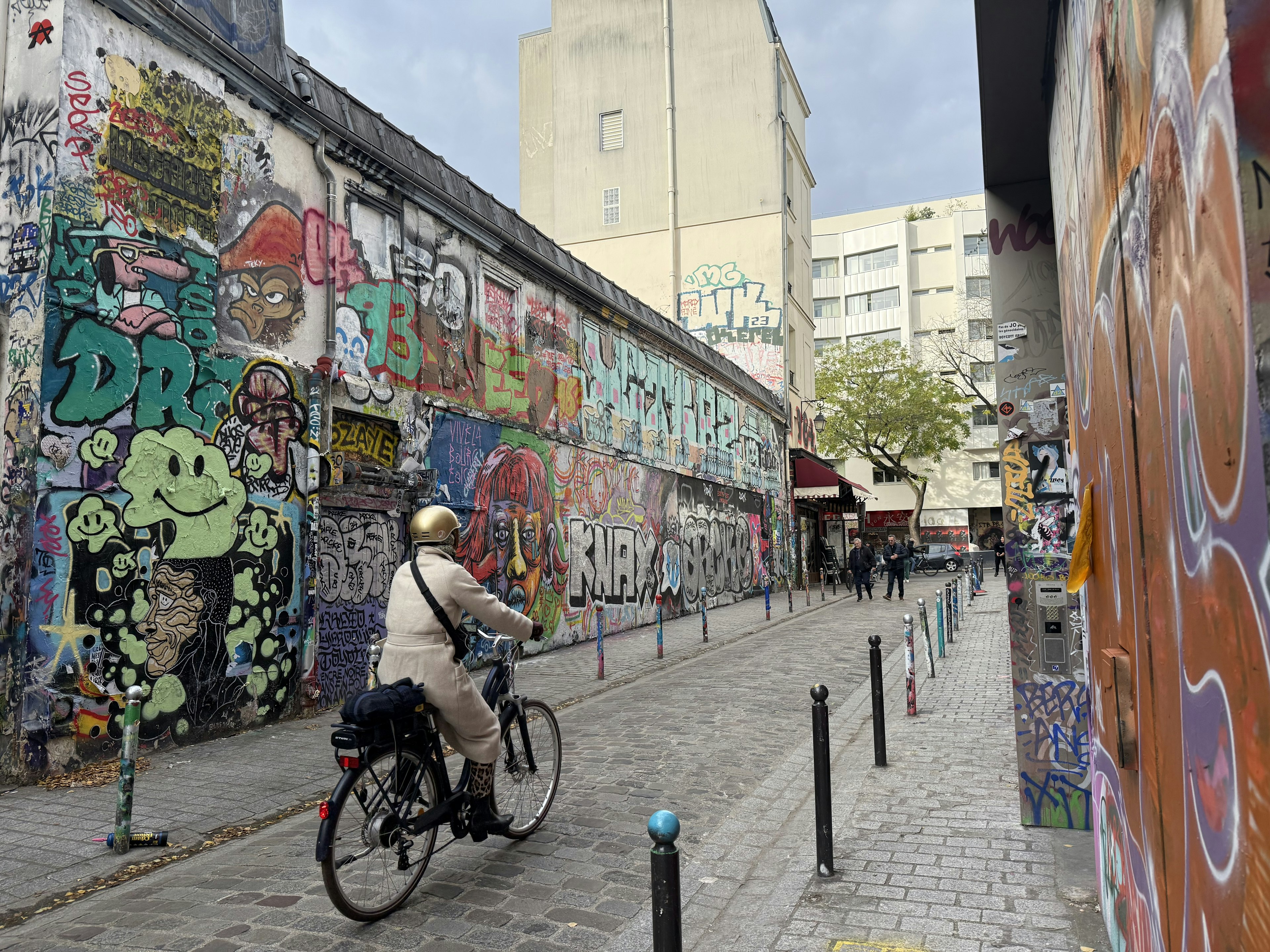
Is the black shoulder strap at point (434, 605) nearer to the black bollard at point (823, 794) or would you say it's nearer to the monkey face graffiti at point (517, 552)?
the black bollard at point (823, 794)

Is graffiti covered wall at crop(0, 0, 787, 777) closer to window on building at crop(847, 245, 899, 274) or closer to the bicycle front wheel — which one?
the bicycle front wheel

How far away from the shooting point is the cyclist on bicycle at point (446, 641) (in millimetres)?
4270

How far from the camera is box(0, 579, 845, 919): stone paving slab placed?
191 inches

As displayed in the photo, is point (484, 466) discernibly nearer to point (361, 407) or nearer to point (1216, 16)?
point (361, 407)

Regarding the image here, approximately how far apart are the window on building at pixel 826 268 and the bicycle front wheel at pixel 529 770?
5656 centimetres

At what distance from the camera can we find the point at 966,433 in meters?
46.1

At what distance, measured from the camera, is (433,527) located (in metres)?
4.47

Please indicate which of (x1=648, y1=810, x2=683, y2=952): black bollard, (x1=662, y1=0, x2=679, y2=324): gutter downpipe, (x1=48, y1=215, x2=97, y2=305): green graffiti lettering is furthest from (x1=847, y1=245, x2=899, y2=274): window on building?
(x1=648, y1=810, x2=683, y2=952): black bollard

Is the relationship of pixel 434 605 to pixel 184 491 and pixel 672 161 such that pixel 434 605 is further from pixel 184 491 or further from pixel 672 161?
pixel 672 161

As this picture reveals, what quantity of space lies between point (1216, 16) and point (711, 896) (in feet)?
13.6

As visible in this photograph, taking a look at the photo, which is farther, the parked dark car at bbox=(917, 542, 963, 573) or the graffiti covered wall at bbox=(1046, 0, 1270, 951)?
the parked dark car at bbox=(917, 542, 963, 573)

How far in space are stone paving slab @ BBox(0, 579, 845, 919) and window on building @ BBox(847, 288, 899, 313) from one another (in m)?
50.9

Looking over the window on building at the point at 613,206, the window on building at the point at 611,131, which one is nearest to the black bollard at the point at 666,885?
the window on building at the point at 613,206

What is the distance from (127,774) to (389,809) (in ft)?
7.07
